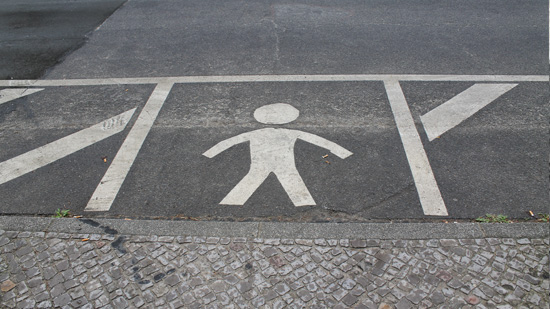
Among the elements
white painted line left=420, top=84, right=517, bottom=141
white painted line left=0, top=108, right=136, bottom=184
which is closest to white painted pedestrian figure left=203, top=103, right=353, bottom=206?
white painted line left=420, top=84, right=517, bottom=141

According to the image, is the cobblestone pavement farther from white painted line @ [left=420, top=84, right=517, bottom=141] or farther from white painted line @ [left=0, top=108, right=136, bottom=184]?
white painted line @ [left=420, top=84, right=517, bottom=141]

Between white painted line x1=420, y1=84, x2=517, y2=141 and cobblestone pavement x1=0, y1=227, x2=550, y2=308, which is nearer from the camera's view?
cobblestone pavement x1=0, y1=227, x2=550, y2=308

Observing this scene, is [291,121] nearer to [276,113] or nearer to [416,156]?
[276,113]

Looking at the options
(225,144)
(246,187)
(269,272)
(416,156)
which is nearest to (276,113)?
(225,144)

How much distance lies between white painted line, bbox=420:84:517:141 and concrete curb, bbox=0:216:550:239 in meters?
1.63

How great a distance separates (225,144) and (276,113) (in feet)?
3.28

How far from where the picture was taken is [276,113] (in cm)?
601

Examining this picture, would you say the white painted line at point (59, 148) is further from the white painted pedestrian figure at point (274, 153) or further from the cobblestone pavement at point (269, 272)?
the white painted pedestrian figure at point (274, 153)

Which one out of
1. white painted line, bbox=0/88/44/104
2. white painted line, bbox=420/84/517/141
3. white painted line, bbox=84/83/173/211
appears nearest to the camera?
white painted line, bbox=84/83/173/211

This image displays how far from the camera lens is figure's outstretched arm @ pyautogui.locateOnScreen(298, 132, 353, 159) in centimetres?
516

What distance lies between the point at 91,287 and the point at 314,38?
626cm

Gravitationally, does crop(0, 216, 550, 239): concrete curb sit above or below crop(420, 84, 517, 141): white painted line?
below

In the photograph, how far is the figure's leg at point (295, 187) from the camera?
14.7 ft

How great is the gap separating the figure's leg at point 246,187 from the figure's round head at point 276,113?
1.14 meters
